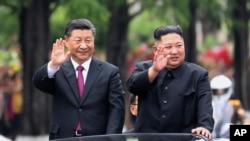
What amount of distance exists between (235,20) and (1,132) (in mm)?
8677

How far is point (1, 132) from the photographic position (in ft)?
50.1

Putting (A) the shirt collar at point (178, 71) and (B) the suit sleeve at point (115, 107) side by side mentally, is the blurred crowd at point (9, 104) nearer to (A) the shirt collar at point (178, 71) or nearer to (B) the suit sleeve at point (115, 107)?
(B) the suit sleeve at point (115, 107)

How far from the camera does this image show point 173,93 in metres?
7.55

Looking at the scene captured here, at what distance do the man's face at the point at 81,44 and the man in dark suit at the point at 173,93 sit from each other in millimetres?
415

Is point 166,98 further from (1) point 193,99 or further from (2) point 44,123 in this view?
(2) point 44,123

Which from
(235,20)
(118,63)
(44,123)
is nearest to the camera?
(44,123)

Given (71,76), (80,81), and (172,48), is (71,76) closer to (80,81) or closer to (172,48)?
(80,81)

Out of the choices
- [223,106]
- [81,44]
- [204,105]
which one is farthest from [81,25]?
[223,106]

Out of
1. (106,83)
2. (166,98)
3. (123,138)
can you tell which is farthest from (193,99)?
(123,138)

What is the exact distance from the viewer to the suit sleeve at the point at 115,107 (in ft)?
24.9

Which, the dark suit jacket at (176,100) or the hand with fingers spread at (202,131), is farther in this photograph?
the dark suit jacket at (176,100)

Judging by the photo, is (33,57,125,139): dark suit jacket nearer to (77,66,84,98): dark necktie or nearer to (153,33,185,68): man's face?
(77,66,84,98): dark necktie

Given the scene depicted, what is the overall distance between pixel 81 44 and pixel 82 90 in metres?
0.36

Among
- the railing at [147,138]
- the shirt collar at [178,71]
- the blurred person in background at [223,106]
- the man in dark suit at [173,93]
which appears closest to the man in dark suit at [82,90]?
the man in dark suit at [173,93]
